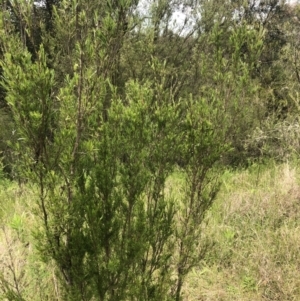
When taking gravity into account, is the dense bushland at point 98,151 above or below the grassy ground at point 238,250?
above

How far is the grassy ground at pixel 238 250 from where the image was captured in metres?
3.54

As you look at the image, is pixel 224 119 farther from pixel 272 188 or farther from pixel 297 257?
pixel 272 188

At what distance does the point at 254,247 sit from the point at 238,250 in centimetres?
18

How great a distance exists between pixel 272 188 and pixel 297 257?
1588 mm

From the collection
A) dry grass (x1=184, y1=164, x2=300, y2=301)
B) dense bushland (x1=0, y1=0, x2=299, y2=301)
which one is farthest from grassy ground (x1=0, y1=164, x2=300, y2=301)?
dense bushland (x1=0, y1=0, x2=299, y2=301)

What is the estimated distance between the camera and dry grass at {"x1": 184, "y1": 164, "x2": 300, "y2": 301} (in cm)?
360

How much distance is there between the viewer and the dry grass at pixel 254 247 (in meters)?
3.60

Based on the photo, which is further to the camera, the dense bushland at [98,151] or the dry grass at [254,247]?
the dry grass at [254,247]

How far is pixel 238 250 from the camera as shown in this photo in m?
4.12

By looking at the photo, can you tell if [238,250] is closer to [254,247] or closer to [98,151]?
[254,247]

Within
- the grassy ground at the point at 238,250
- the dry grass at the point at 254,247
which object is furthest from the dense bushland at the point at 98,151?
the dry grass at the point at 254,247

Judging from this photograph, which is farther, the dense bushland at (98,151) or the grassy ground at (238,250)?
the grassy ground at (238,250)

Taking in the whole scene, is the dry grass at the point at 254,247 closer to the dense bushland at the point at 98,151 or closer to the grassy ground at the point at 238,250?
the grassy ground at the point at 238,250

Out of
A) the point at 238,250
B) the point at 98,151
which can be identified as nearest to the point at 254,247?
the point at 238,250
